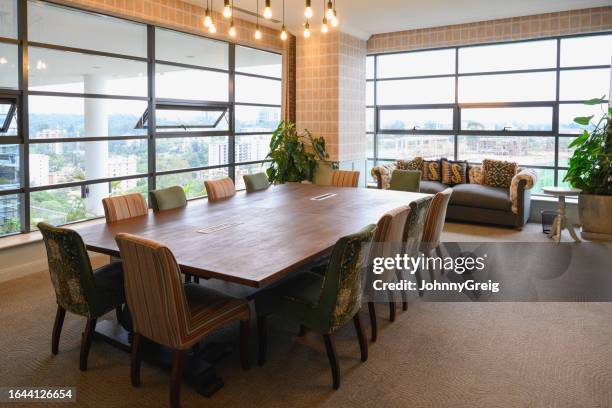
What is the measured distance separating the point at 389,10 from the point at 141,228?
→ 4.80m

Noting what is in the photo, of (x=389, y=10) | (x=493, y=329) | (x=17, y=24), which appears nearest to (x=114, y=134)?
(x=17, y=24)

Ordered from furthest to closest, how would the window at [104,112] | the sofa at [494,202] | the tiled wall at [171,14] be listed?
the sofa at [494,202], the tiled wall at [171,14], the window at [104,112]

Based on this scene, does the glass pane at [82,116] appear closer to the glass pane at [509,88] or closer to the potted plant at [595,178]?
the glass pane at [509,88]

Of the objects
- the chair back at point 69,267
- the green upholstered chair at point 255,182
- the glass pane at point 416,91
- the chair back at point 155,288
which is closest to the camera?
the chair back at point 155,288

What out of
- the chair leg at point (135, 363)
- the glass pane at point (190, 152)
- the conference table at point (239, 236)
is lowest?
the chair leg at point (135, 363)

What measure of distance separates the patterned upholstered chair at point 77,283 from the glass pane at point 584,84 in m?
6.55

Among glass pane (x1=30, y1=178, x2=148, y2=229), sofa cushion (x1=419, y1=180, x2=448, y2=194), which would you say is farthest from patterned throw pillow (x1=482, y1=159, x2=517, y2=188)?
glass pane (x1=30, y1=178, x2=148, y2=229)

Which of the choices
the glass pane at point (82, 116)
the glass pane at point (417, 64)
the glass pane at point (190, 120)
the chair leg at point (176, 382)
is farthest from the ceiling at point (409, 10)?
the chair leg at point (176, 382)

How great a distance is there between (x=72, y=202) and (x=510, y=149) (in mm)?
6001

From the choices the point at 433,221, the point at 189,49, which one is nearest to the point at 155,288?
the point at 433,221

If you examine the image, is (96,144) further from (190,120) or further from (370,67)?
(370,67)

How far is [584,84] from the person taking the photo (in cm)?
690

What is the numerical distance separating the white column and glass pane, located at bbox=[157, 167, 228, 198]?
2.57 feet

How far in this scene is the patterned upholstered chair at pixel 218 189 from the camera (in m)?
4.65
